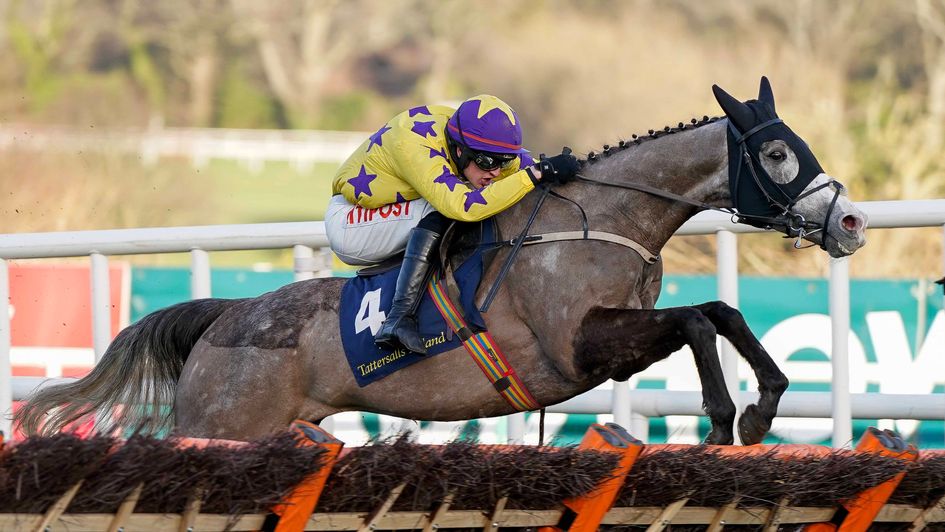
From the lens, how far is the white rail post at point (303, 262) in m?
5.38

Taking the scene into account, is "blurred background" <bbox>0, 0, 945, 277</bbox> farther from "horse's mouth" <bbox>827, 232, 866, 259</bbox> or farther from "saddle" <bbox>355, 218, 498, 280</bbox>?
"horse's mouth" <bbox>827, 232, 866, 259</bbox>

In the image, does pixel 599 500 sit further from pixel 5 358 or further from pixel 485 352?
pixel 5 358

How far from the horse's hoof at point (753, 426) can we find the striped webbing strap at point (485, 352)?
0.76 m

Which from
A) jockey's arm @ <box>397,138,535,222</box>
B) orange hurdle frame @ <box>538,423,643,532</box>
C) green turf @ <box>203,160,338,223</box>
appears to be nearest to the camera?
orange hurdle frame @ <box>538,423,643,532</box>

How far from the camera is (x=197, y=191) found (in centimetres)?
1916

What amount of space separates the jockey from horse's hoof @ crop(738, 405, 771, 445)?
1.03 metres

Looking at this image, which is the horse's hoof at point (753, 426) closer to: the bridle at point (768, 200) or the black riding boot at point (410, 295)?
the bridle at point (768, 200)

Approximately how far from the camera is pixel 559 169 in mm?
4547

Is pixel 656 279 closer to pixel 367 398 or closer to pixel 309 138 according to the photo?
pixel 367 398

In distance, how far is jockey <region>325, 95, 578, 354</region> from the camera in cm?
445

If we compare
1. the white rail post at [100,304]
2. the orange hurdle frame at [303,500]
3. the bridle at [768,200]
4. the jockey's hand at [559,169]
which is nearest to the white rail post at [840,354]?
the bridle at [768,200]

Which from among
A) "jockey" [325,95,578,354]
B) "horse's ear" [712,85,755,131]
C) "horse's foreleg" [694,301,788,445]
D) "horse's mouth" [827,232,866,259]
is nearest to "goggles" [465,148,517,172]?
"jockey" [325,95,578,354]

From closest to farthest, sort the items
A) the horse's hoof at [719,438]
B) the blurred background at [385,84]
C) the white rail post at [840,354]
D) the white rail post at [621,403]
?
the horse's hoof at [719,438], the white rail post at [840,354], the white rail post at [621,403], the blurred background at [385,84]

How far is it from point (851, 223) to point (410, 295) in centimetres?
145
